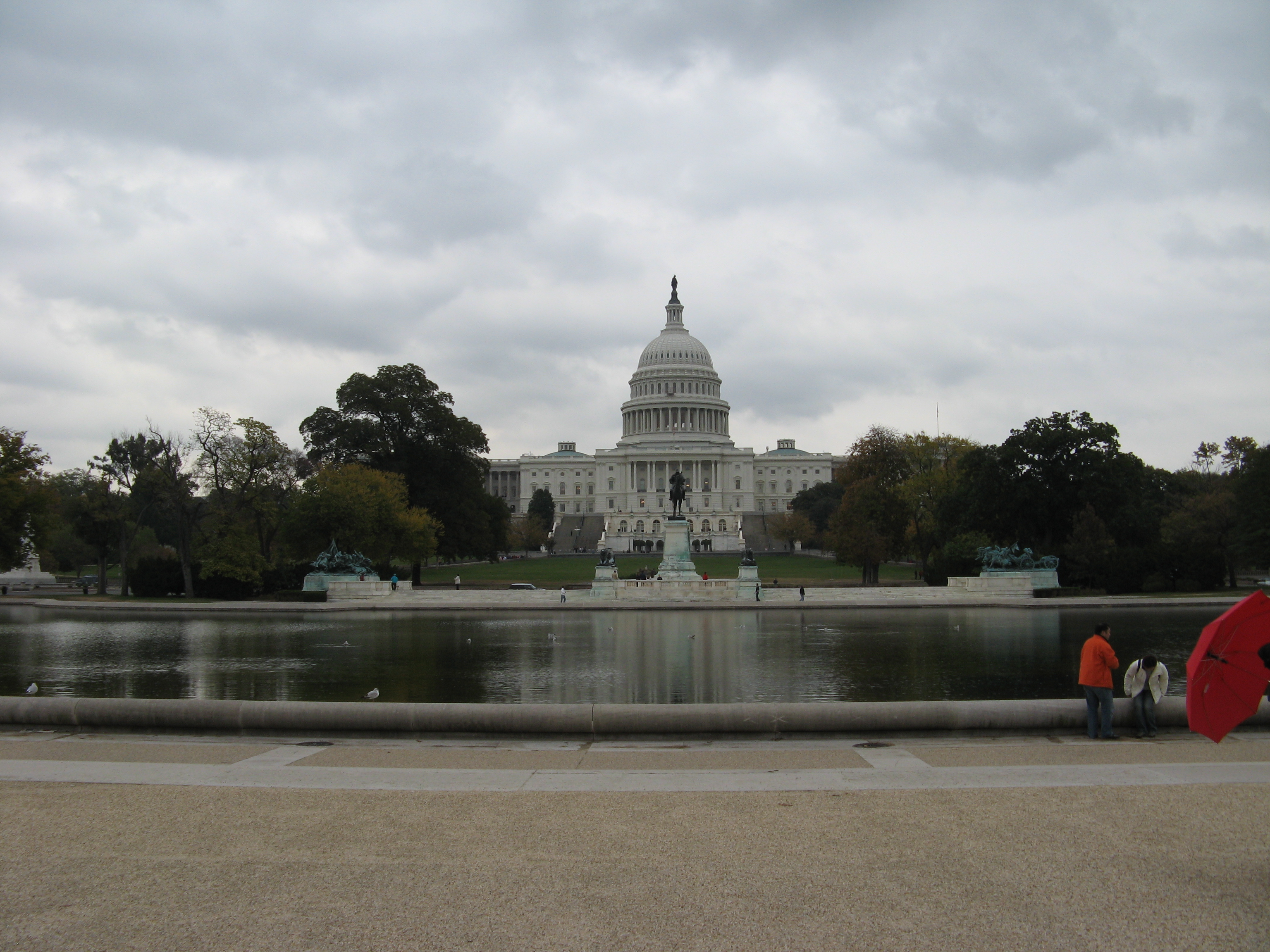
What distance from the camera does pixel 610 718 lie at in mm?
10984

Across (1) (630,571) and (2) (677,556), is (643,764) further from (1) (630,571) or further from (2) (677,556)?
(1) (630,571)

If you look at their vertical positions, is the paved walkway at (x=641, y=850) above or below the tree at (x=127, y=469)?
below

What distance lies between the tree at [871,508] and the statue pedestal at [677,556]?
10.6 meters

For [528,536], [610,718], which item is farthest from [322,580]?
[528,536]

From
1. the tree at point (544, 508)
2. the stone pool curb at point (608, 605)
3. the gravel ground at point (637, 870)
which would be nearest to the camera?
the gravel ground at point (637, 870)

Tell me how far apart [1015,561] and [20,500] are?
4368 centimetres

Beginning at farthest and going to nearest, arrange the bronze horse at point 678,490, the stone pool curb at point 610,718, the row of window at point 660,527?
1. the row of window at point 660,527
2. the bronze horse at point 678,490
3. the stone pool curb at point 610,718

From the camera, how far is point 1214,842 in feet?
22.8

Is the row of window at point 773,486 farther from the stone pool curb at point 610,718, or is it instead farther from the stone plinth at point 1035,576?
the stone pool curb at point 610,718

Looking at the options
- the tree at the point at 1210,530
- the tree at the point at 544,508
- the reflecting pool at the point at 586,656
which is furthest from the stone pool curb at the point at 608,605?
the tree at the point at 544,508

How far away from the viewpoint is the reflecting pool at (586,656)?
51.9ft

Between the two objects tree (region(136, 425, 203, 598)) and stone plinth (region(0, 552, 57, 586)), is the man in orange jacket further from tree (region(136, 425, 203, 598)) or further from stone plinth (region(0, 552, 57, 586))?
stone plinth (region(0, 552, 57, 586))

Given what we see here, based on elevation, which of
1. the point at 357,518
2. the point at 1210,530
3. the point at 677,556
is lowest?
the point at 677,556

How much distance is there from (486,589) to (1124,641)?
1303 inches
